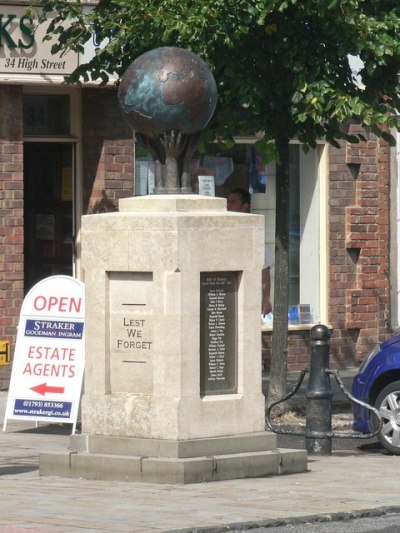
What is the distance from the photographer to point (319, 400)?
1327 cm

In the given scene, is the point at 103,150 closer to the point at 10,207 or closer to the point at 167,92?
the point at 10,207

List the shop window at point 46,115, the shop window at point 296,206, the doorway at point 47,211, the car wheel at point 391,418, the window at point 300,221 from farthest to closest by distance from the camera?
the window at point 300,221
the shop window at point 296,206
the doorway at point 47,211
the shop window at point 46,115
the car wheel at point 391,418

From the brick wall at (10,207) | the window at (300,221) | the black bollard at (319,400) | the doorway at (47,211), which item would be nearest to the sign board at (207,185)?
the window at (300,221)

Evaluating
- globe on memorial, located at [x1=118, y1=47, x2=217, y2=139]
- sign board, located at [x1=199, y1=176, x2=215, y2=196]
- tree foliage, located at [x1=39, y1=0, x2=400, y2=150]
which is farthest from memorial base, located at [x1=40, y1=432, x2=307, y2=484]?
sign board, located at [x1=199, y1=176, x2=215, y2=196]

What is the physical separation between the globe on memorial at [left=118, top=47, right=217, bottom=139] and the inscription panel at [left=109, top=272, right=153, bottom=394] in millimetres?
1056

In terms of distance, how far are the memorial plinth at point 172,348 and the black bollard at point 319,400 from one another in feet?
4.76

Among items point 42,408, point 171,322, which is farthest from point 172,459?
point 42,408

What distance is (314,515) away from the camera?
9641 mm

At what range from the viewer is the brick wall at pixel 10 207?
713 inches

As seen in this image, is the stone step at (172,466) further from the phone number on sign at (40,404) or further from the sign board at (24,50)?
the sign board at (24,50)

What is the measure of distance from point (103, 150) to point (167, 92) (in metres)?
7.73

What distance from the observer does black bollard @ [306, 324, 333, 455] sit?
1324cm

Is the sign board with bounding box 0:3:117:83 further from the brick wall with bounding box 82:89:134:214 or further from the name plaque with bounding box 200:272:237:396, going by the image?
the name plaque with bounding box 200:272:237:396

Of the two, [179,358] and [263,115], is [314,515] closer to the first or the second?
[179,358]
